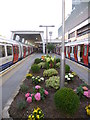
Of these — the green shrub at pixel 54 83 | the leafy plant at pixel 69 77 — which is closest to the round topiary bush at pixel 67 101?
the green shrub at pixel 54 83

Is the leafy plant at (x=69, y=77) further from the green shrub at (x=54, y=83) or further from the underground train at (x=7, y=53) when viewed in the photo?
the underground train at (x=7, y=53)

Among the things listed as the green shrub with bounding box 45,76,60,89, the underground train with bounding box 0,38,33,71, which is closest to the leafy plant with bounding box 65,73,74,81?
the green shrub with bounding box 45,76,60,89

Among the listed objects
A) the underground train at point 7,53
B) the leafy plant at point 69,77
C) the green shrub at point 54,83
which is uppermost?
the underground train at point 7,53

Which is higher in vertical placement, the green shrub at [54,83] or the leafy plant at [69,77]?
the leafy plant at [69,77]

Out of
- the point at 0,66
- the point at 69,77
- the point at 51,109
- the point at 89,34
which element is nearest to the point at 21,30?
the point at 89,34

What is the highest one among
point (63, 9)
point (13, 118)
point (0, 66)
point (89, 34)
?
point (89, 34)

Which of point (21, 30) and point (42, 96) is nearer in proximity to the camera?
point (42, 96)

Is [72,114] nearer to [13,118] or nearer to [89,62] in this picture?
[13,118]

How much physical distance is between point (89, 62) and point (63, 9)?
22.8ft

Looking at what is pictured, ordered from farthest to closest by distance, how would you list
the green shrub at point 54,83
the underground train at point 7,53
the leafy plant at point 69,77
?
the underground train at point 7,53 < the leafy plant at point 69,77 < the green shrub at point 54,83

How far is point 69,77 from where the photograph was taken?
247 inches

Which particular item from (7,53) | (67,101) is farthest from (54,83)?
(7,53)

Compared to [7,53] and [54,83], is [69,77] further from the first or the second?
[7,53]

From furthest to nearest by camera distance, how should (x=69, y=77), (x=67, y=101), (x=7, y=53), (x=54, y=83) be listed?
(x=7, y=53) → (x=69, y=77) → (x=54, y=83) → (x=67, y=101)
